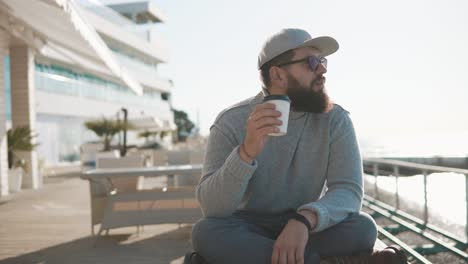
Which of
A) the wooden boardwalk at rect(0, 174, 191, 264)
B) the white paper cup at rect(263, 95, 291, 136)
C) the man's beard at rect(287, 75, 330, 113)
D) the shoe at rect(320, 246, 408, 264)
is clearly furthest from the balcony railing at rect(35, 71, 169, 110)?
the shoe at rect(320, 246, 408, 264)

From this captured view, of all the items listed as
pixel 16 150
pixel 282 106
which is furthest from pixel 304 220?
pixel 16 150

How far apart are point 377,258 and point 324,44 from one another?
0.79m

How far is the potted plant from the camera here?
1034cm

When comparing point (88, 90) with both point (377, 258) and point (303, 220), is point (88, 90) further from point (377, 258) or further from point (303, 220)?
point (377, 258)

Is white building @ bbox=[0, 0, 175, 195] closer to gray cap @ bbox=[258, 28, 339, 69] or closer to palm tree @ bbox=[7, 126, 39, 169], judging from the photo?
palm tree @ bbox=[7, 126, 39, 169]

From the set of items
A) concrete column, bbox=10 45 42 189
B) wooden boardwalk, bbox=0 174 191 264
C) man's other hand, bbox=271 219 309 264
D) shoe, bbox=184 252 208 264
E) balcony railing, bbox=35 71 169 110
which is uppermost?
balcony railing, bbox=35 71 169 110

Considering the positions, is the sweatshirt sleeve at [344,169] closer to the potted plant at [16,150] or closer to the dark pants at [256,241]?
the dark pants at [256,241]

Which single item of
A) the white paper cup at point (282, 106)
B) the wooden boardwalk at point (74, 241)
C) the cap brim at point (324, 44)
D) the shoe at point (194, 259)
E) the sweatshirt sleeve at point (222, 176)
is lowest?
the wooden boardwalk at point (74, 241)

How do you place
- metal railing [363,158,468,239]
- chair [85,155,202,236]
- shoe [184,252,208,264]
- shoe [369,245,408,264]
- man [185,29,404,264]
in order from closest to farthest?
shoe [369,245,408,264]
man [185,29,404,264]
shoe [184,252,208,264]
metal railing [363,158,468,239]
chair [85,155,202,236]

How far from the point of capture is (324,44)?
1.90 meters

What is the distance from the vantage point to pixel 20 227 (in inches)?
234

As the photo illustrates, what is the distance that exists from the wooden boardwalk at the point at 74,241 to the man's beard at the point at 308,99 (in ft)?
8.29

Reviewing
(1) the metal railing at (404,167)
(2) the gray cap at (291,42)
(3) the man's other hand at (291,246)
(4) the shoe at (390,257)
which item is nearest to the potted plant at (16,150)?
(1) the metal railing at (404,167)

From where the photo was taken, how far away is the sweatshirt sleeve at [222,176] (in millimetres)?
1656
